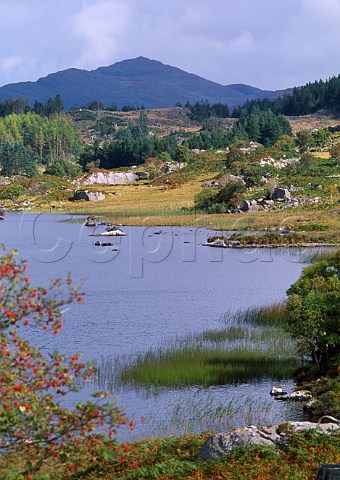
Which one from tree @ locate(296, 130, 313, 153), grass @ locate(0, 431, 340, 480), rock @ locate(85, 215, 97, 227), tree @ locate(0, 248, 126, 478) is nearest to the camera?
tree @ locate(0, 248, 126, 478)

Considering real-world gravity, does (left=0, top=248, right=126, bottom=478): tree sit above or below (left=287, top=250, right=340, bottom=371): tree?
above

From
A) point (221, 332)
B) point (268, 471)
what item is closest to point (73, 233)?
point (221, 332)

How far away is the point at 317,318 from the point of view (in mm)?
30156

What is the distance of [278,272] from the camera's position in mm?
66500

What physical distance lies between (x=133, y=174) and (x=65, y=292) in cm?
14393

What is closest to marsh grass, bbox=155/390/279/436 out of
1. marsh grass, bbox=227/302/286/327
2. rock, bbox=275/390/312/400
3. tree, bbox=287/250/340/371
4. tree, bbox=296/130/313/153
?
rock, bbox=275/390/312/400

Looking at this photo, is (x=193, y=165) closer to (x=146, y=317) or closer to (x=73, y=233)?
(x=73, y=233)

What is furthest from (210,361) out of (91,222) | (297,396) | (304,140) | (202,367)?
(304,140)

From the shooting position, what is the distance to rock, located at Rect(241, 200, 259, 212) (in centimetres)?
12562

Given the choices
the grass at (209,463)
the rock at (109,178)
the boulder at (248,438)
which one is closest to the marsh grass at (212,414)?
the grass at (209,463)

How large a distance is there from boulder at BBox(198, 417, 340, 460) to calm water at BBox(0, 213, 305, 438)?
23.3ft

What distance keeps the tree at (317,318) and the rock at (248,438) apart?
11118mm

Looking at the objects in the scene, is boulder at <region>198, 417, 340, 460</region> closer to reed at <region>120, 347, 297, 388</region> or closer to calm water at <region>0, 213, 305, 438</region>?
calm water at <region>0, 213, 305, 438</region>

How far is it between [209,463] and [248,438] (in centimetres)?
137
